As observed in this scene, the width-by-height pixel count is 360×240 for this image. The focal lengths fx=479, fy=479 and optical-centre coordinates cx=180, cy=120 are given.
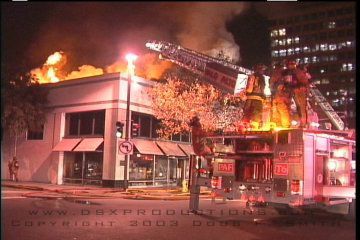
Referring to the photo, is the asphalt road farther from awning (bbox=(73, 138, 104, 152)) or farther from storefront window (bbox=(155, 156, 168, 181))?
storefront window (bbox=(155, 156, 168, 181))

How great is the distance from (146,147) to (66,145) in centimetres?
444

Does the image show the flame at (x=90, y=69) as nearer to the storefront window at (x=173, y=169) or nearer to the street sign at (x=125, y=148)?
the storefront window at (x=173, y=169)

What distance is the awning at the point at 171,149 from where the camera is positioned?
26.8 m

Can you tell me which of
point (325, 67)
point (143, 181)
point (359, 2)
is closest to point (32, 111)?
point (143, 181)

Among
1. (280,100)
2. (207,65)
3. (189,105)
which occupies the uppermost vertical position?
(207,65)

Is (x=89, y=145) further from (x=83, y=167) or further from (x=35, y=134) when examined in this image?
(x=35, y=134)

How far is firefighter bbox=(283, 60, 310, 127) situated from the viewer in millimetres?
10477

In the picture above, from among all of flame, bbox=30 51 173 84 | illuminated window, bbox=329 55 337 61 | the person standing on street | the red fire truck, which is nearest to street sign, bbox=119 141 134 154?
→ the red fire truck

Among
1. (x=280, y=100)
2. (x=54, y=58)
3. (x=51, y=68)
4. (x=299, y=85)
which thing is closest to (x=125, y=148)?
(x=280, y=100)

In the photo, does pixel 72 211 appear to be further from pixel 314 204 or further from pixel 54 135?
pixel 54 135

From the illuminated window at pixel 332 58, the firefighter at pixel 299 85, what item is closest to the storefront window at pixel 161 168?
the firefighter at pixel 299 85

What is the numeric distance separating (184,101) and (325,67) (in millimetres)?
59242

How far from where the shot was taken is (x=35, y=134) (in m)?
28.8

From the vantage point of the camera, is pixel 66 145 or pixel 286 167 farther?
pixel 66 145
